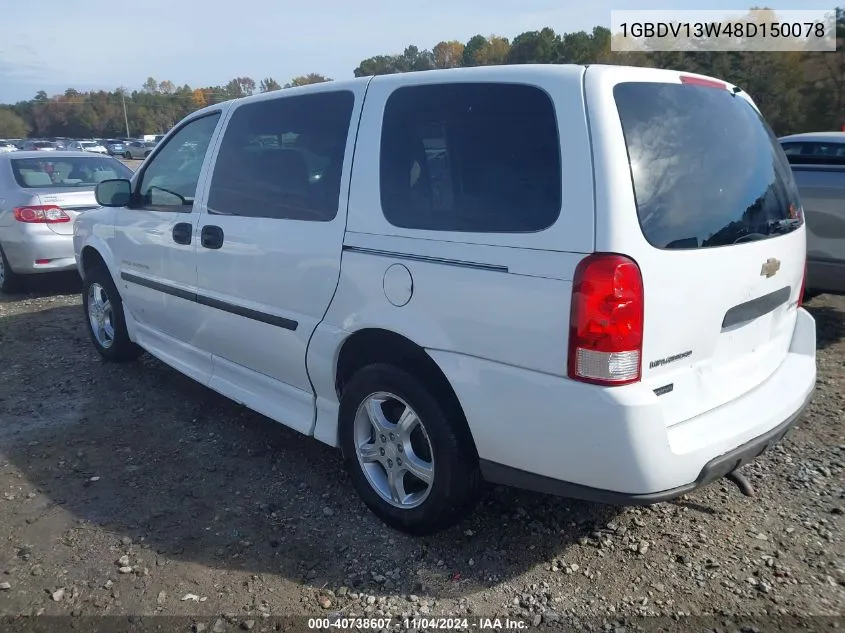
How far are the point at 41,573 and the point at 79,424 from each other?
1.62m

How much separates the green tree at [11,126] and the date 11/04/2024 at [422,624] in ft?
292

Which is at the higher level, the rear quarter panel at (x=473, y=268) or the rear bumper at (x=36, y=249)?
the rear quarter panel at (x=473, y=268)

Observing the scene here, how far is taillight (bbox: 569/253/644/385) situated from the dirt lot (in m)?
0.97

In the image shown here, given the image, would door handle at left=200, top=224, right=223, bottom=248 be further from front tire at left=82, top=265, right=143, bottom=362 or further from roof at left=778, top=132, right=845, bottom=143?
roof at left=778, top=132, right=845, bottom=143

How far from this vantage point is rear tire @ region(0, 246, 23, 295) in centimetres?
781

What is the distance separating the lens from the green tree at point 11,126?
7744 centimetres

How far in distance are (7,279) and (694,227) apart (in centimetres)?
778

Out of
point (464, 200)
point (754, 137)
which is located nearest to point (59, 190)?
point (464, 200)

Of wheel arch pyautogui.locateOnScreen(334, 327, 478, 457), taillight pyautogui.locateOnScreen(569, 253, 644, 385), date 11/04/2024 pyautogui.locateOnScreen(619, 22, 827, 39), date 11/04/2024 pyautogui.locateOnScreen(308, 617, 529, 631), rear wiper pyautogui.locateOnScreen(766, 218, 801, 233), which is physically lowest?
date 11/04/2024 pyautogui.locateOnScreen(308, 617, 529, 631)

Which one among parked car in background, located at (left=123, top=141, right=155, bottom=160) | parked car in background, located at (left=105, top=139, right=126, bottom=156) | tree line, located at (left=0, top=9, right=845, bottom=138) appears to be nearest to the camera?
tree line, located at (left=0, top=9, right=845, bottom=138)

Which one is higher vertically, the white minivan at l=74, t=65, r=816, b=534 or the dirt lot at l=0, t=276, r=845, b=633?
the white minivan at l=74, t=65, r=816, b=534

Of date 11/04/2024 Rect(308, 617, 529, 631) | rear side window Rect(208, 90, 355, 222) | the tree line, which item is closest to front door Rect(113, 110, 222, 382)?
rear side window Rect(208, 90, 355, 222)

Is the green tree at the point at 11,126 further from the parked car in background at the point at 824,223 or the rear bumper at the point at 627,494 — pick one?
the rear bumper at the point at 627,494

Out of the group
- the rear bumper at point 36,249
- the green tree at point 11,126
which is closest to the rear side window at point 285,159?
the rear bumper at point 36,249
